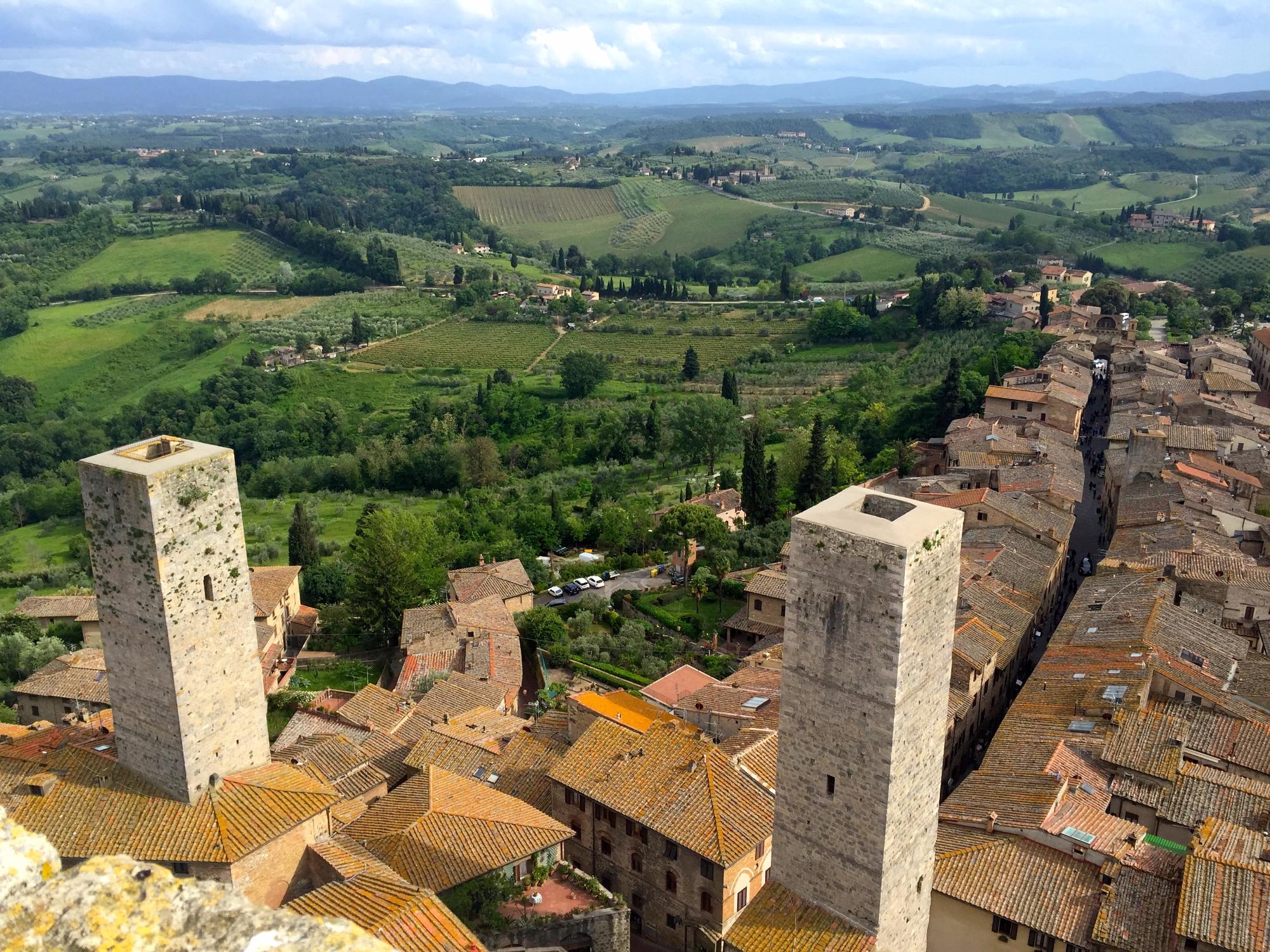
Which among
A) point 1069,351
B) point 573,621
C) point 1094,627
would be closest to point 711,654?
point 573,621

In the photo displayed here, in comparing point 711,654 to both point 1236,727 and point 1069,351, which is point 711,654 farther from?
point 1069,351

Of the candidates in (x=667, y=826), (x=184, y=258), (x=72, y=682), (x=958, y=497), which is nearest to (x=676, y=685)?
(x=667, y=826)

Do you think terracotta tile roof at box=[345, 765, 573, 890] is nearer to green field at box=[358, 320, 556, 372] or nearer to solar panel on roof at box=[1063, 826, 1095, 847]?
solar panel on roof at box=[1063, 826, 1095, 847]

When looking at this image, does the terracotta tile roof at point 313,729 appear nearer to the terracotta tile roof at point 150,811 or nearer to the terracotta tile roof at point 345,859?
the terracotta tile roof at point 345,859

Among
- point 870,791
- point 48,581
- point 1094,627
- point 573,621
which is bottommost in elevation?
point 48,581

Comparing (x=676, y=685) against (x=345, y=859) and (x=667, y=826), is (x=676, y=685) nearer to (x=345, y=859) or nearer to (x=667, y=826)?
(x=667, y=826)

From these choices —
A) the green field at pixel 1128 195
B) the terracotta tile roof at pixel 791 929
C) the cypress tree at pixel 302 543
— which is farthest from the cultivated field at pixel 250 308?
the green field at pixel 1128 195
